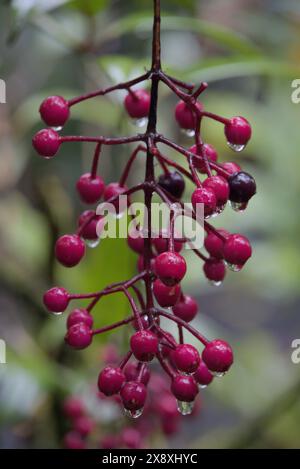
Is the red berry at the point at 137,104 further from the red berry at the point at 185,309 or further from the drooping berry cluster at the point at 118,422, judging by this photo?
the drooping berry cluster at the point at 118,422

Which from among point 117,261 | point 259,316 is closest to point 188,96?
point 117,261

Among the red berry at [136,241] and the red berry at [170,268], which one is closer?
the red berry at [170,268]

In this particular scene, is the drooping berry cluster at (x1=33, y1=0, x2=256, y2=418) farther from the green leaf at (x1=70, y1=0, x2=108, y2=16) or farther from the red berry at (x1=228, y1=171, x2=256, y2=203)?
the green leaf at (x1=70, y1=0, x2=108, y2=16)

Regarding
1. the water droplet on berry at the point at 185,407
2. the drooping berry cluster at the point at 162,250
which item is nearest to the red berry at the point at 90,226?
the drooping berry cluster at the point at 162,250

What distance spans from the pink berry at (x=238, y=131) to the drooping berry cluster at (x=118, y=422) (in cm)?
55

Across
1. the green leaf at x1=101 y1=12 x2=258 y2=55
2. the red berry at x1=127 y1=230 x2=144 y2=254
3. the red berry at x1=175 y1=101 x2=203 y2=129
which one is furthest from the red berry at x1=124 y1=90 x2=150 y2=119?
the green leaf at x1=101 y1=12 x2=258 y2=55

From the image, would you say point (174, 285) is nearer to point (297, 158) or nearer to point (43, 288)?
point (43, 288)

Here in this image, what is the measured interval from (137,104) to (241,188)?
0.21 m

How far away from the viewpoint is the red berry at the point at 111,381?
2.29ft

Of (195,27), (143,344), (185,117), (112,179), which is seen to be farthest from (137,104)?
(112,179)

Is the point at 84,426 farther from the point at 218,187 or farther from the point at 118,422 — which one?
the point at 218,187

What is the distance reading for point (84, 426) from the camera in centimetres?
120

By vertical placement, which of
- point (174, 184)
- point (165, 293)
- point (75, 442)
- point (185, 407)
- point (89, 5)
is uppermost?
point (89, 5)

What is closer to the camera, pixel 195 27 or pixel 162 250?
pixel 162 250
